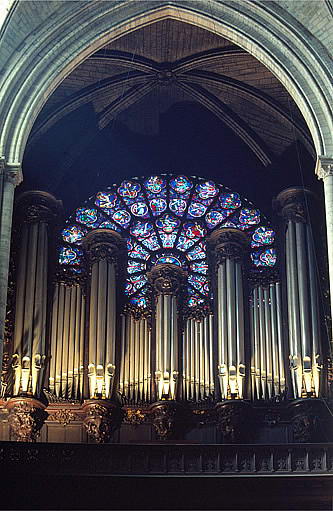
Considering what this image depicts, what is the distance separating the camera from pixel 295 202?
2391 cm

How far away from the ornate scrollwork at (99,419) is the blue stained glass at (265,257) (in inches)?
183

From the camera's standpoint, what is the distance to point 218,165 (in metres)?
25.5

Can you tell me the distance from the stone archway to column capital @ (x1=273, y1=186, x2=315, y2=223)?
4.10m

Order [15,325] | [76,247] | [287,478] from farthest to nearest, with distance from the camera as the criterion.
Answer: [76,247] → [15,325] → [287,478]

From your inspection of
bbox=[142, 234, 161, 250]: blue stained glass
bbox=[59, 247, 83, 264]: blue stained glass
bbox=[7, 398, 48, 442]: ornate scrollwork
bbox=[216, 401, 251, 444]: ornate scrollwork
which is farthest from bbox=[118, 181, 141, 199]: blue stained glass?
bbox=[7, 398, 48, 442]: ornate scrollwork

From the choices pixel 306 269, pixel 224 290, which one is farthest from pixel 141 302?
pixel 306 269

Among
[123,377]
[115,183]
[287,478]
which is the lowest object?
[287,478]

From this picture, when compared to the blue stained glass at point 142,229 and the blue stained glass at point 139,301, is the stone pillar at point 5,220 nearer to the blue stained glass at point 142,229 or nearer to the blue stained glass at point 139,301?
the blue stained glass at point 139,301

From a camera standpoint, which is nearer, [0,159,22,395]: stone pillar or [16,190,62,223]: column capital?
[0,159,22,395]: stone pillar

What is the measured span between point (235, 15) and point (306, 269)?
18.1 feet

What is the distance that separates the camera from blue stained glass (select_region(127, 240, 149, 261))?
24.3 m

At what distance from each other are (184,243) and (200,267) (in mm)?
746

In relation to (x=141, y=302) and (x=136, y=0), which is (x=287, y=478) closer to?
(x=141, y=302)

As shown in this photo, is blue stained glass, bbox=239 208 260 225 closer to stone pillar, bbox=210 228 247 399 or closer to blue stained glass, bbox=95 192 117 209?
stone pillar, bbox=210 228 247 399
